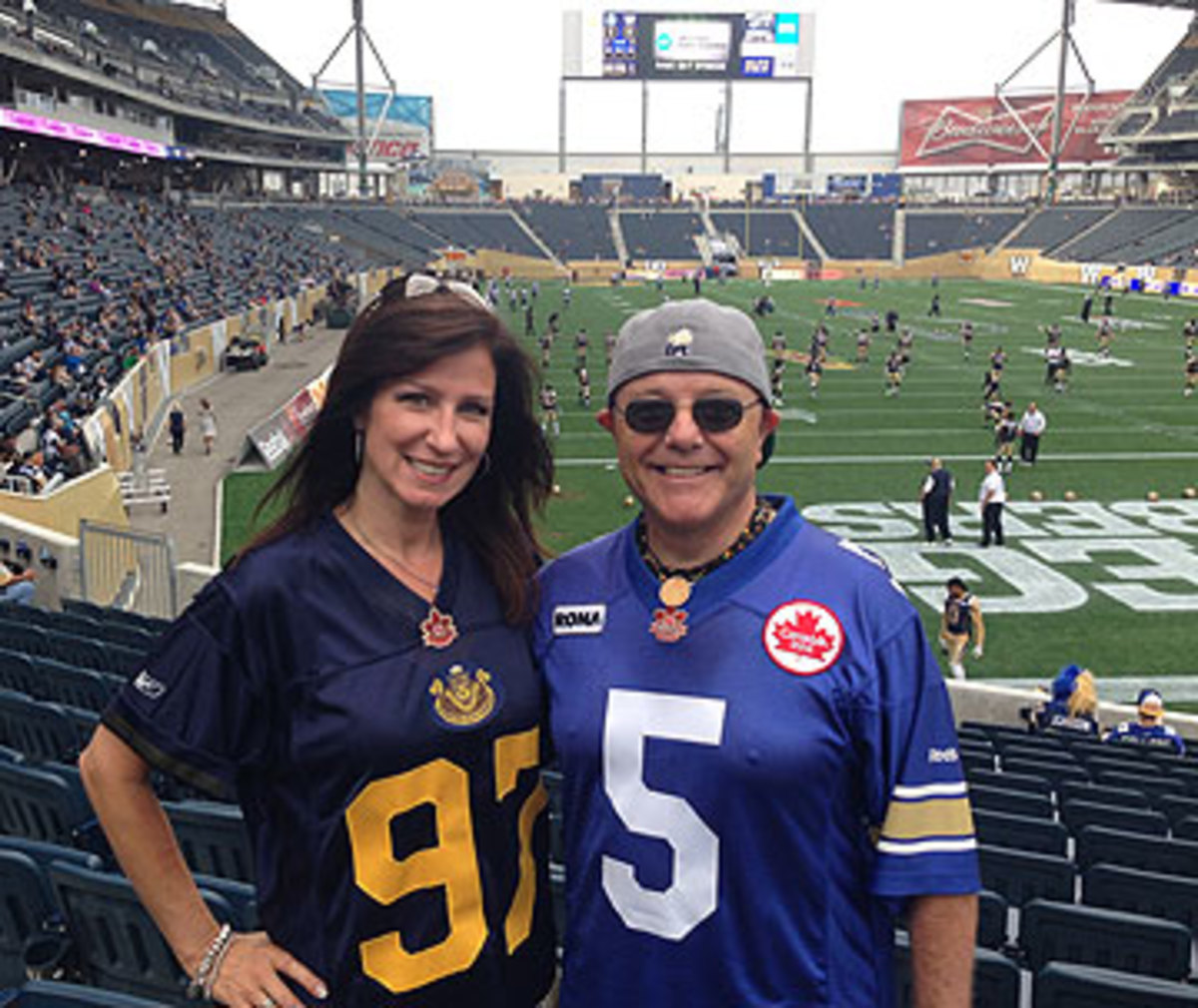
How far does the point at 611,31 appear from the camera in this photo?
85000 mm

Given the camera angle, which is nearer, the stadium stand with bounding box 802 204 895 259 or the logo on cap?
the logo on cap

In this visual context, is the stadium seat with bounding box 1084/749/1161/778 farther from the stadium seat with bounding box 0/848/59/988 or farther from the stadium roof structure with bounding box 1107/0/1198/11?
the stadium roof structure with bounding box 1107/0/1198/11

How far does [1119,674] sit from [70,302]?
23.8 m

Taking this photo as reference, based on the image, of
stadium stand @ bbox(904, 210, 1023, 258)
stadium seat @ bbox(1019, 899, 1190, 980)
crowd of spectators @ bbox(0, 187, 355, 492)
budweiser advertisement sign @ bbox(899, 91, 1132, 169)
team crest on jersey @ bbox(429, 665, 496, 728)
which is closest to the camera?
team crest on jersey @ bbox(429, 665, 496, 728)

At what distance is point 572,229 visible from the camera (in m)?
79.8

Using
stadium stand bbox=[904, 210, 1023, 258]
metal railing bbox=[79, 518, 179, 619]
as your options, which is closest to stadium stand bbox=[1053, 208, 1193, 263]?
stadium stand bbox=[904, 210, 1023, 258]

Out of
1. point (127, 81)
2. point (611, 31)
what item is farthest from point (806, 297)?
point (611, 31)

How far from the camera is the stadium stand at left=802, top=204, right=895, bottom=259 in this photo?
3083 inches

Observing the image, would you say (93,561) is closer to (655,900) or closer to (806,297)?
(655,900)

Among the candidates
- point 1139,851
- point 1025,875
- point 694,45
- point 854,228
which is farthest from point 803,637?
point 694,45

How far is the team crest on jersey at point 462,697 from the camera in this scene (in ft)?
6.70

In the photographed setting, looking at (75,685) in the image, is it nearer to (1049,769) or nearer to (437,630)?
(437,630)

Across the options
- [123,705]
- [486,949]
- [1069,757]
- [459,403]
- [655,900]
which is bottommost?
[1069,757]

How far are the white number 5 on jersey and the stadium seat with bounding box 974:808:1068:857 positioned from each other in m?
3.17
